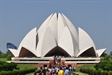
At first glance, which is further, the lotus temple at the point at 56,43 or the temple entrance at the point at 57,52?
the temple entrance at the point at 57,52

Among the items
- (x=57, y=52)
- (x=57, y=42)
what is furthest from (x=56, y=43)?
(x=57, y=52)

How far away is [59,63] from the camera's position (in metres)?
37.8

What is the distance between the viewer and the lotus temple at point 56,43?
1641 inches

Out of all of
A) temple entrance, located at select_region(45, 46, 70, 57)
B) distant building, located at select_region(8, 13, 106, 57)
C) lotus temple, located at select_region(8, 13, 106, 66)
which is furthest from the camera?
temple entrance, located at select_region(45, 46, 70, 57)

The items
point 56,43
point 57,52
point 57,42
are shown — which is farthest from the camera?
point 57,52

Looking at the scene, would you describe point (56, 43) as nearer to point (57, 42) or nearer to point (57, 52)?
point (57, 42)

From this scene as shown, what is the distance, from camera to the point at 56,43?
43.0m

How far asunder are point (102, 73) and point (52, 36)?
25647 mm

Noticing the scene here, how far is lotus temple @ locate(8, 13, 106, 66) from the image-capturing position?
41688mm

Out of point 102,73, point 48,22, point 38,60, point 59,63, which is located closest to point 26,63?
point 38,60

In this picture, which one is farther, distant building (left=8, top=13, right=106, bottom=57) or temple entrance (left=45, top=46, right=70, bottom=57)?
temple entrance (left=45, top=46, right=70, bottom=57)

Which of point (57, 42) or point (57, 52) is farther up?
point (57, 42)

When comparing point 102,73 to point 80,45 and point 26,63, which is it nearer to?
point 26,63

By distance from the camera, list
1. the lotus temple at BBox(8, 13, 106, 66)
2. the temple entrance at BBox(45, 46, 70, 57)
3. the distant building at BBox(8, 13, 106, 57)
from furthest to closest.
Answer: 1. the temple entrance at BBox(45, 46, 70, 57)
2. the distant building at BBox(8, 13, 106, 57)
3. the lotus temple at BBox(8, 13, 106, 66)
